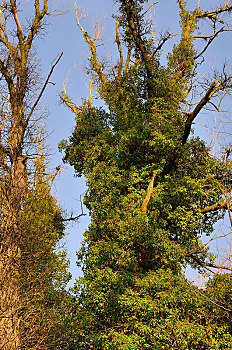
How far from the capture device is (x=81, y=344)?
11.0 m

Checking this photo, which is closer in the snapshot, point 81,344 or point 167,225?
point 81,344

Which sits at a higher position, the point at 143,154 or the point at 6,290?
the point at 143,154

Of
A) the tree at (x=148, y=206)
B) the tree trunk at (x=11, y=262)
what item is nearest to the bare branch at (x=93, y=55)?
the tree at (x=148, y=206)

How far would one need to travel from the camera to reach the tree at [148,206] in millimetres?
10117

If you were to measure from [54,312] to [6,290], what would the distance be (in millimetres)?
3956

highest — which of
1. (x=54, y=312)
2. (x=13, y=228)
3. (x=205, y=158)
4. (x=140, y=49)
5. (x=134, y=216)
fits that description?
Answer: (x=140, y=49)

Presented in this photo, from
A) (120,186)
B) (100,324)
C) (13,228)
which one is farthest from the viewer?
(120,186)

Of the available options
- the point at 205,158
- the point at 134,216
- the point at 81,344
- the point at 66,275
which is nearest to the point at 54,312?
the point at 81,344

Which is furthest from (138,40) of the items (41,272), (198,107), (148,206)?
(41,272)

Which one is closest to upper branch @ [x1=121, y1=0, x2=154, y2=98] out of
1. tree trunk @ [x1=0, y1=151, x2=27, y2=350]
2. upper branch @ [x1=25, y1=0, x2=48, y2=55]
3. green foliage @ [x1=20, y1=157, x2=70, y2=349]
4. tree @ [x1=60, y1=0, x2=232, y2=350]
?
tree @ [x1=60, y1=0, x2=232, y2=350]

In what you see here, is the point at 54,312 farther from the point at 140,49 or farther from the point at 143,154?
the point at 140,49

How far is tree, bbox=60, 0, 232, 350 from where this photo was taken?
1012 cm

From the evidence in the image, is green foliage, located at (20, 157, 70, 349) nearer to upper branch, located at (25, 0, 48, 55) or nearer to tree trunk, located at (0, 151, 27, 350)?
tree trunk, located at (0, 151, 27, 350)

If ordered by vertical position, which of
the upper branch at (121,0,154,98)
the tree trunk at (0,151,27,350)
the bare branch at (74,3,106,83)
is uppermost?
the bare branch at (74,3,106,83)
